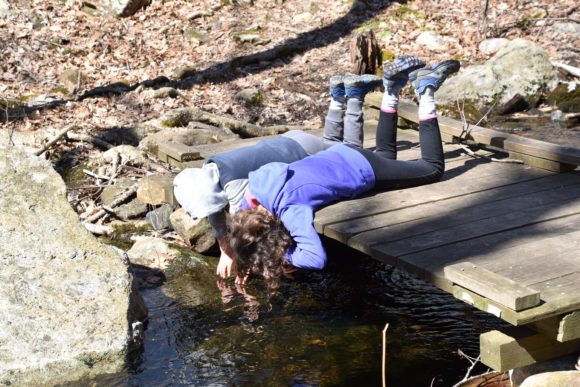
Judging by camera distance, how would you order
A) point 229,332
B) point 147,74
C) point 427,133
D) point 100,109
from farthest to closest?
point 147,74, point 100,109, point 427,133, point 229,332

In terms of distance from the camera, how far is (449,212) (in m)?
4.61

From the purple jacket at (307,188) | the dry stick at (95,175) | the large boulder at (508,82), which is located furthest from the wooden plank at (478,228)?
the large boulder at (508,82)

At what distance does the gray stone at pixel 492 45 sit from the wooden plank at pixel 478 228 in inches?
288

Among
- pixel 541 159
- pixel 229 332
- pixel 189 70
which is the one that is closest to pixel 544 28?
pixel 189 70

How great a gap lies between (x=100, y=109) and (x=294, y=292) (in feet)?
17.9

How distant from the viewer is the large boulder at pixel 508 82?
385 inches

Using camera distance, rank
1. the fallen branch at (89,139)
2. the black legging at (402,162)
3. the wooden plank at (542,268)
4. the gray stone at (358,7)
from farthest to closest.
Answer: the gray stone at (358,7)
the fallen branch at (89,139)
the black legging at (402,162)
the wooden plank at (542,268)

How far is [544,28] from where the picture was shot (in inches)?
465

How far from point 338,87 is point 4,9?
9.06m

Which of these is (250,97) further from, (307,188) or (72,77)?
(307,188)

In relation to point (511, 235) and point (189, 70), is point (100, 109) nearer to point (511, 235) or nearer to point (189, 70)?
point (189, 70)

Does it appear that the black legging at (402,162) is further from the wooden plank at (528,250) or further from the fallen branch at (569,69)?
the fallen branch at (569,69)

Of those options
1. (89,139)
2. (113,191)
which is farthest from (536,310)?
(89,139)

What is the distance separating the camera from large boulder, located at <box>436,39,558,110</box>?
9.79 meters
